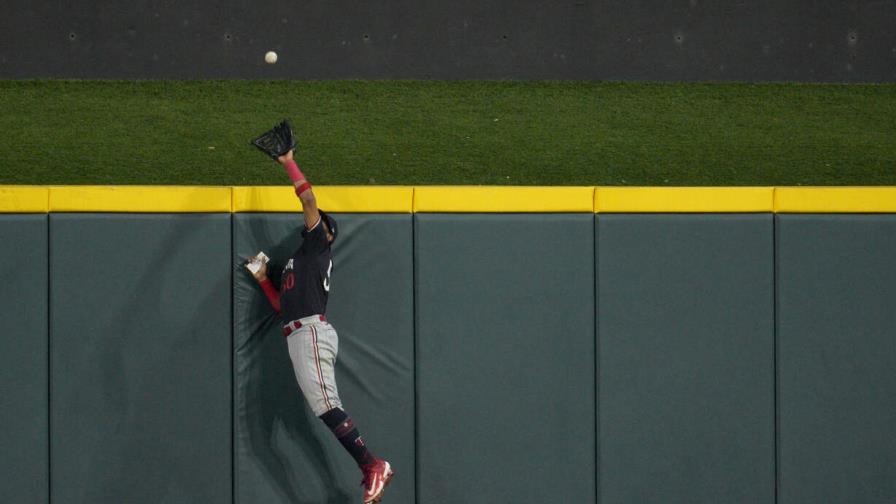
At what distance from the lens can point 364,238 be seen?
17.6 feet

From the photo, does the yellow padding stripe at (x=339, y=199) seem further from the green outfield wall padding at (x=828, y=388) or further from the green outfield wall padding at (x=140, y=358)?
the green outfield wall padding at (x=828, y=388)

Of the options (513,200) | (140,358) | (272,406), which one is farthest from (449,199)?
(140,358)

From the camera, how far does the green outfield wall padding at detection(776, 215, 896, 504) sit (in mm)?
5488

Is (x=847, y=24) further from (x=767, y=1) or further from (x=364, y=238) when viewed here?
(x=364, y=238)

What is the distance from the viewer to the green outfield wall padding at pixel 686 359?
5438mm

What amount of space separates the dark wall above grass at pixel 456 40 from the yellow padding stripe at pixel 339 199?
4.78 metres

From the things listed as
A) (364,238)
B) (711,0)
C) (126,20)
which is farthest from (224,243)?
(711,0)

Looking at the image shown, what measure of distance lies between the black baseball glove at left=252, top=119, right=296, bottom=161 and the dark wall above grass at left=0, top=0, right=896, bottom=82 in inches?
200

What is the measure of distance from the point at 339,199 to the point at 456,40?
5.01 meters

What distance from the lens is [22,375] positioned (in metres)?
5.29

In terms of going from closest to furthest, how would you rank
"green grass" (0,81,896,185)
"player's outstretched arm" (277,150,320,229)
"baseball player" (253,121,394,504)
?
"player's outstretched arm" (277,150,320,229), "baseball player" (253,121,394,504), "green grass" (0,81,896,185)

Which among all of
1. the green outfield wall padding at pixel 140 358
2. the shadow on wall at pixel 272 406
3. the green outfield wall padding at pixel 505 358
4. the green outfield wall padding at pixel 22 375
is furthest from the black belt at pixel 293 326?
the green outfield wall padding at pixel 22 375

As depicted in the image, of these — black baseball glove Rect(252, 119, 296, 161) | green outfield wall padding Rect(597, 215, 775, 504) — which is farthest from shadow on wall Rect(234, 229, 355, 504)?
green outfield wall padding Rect(597, 215, 775, 504)

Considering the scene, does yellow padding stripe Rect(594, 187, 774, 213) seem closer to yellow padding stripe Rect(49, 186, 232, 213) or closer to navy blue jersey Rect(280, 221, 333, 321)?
navy blue jersey Rect(280, 221, 333, 321)
